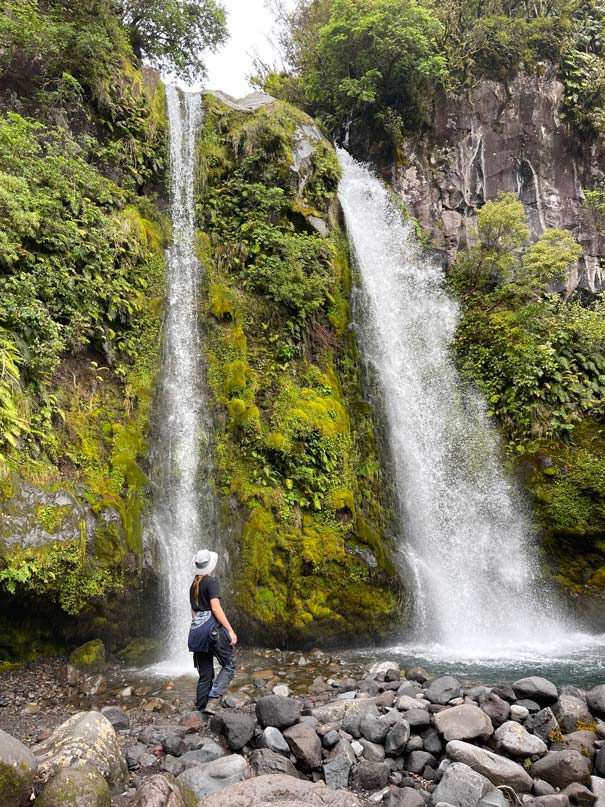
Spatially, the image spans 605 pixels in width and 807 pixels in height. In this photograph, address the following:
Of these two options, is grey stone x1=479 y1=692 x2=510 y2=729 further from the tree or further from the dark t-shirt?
the tree

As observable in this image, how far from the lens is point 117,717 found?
554cm

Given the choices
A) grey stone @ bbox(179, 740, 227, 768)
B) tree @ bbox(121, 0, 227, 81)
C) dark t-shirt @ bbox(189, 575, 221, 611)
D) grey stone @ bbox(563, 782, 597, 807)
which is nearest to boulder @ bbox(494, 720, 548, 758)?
grey stone @ bbox(563, 782, 597, 807)

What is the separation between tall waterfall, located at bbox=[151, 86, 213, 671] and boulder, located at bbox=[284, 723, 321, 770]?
125 inches

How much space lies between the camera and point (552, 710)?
523 centimetres

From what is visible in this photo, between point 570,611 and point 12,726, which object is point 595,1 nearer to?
point 570,611

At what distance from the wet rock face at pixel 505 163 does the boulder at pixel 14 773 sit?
18.0 metres

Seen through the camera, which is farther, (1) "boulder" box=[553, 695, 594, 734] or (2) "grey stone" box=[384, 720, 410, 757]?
(1) "boulder" box=[553, 695, 594, 734]

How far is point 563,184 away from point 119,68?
15.5 meters

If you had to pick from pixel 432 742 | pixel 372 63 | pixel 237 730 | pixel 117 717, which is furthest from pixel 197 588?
pixel 372 63

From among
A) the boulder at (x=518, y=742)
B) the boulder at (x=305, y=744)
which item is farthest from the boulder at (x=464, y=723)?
the boulder at (x=305, y=744)

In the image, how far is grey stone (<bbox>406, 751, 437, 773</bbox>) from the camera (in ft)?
14.8

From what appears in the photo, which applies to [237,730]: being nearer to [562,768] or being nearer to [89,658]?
[562,768]

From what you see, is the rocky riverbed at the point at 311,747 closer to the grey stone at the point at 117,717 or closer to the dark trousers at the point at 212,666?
the grey stone at the point at 117,717

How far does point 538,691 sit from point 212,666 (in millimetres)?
3503
